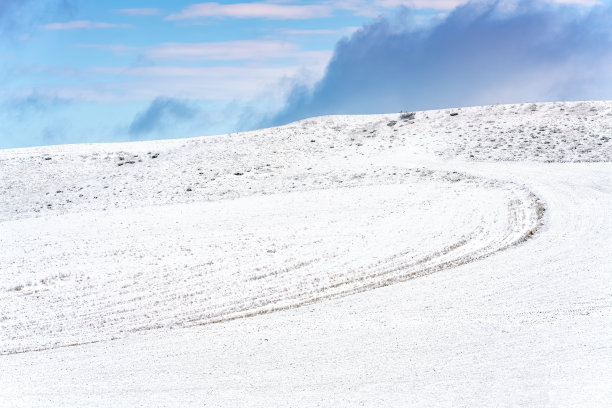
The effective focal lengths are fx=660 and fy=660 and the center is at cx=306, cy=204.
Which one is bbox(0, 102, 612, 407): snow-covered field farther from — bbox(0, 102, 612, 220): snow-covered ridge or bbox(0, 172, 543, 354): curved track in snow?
bbox(0, 102, 612, 220): snow-covered ridge

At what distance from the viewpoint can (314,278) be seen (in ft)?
59.9

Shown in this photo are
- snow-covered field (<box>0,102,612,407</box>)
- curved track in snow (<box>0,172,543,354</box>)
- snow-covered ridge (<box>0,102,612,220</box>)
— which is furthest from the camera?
snow-covered ridge (<box>0,102,612,220</box>)

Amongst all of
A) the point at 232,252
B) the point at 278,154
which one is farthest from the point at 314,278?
the point at 278,154

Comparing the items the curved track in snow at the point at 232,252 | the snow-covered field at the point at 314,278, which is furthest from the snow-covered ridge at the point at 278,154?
the curved track in snow at the point at 232,252

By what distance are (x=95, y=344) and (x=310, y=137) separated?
29201 millimetres

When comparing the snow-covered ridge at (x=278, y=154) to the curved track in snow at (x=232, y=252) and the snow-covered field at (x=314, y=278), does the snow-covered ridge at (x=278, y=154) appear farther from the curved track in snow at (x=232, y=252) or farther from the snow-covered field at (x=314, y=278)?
the curved track in snow at (x=232, y=252)

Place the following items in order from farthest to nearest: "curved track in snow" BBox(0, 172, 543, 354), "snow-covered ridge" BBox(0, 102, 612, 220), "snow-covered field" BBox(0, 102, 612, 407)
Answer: "snow-covered ridge" BBox(0, 102, 612, 220), "curved track in snow" BBox(0, 172, 543, 354), "snow-covered field" BBox(0, 102, 612, 407)

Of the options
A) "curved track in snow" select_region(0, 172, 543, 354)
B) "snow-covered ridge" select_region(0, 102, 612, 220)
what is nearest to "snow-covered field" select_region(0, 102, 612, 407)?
"curved track in snow" select_region(0, 172, 543, 354)

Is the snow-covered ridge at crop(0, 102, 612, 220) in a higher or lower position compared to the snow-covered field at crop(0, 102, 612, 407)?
higher

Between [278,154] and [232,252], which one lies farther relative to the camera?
[278,154]

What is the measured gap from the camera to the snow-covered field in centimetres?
1201

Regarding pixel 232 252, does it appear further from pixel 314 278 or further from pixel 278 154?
pixel 278 154

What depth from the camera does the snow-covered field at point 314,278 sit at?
473 inches

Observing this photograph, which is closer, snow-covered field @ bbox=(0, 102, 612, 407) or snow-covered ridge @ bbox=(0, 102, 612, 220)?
snow-covered field @ bbox=(0, 102, 612, 407)
